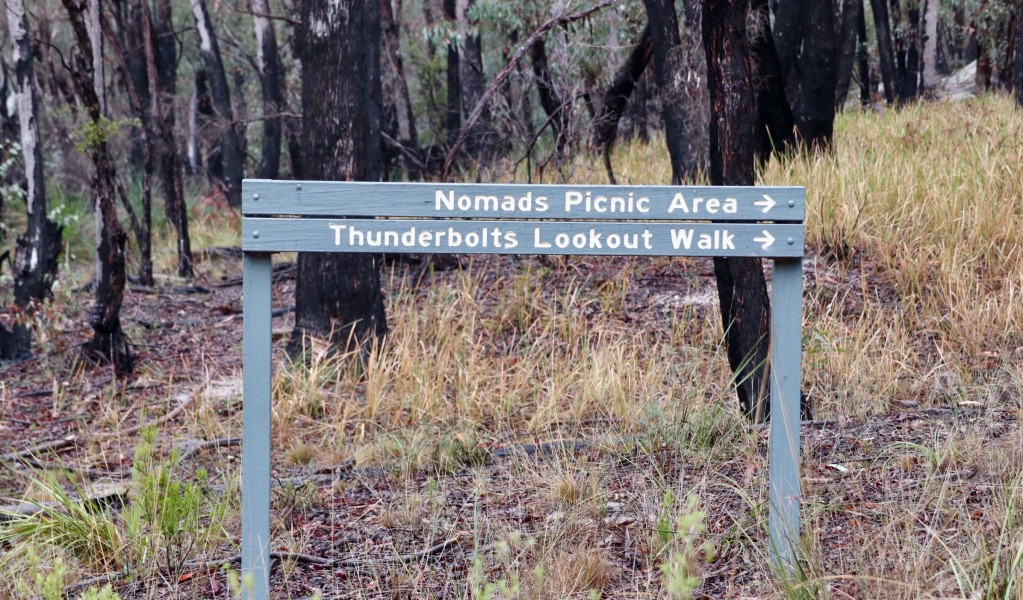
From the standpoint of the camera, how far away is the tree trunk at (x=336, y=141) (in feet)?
23.8

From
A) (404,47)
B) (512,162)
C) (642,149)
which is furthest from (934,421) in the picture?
(404,47)

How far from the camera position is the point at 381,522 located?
4.32 m

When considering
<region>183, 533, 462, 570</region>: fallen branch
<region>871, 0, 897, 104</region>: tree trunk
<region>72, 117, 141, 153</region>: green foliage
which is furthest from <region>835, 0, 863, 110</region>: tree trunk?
<region>183, 533, 462, 570</region>: fallen branch

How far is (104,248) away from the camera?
7973 mm

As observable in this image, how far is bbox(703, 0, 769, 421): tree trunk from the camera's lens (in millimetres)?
4980

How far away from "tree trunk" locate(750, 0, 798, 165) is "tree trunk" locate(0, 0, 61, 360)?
6.64 m

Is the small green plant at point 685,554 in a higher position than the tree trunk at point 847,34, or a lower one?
lower

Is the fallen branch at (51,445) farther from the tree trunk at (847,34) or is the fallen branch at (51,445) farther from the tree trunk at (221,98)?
the tree trunk at (221,98)

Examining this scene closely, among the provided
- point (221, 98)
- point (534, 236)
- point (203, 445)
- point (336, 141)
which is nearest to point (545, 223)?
point (534, 236)

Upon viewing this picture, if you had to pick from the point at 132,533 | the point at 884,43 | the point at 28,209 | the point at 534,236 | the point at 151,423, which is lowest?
the point at 132,533

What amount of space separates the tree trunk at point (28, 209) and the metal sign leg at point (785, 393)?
7.06 m

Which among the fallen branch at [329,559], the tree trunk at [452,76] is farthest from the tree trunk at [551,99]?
the tree trunk at [452,76]

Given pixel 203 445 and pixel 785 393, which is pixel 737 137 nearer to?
pixel 785 393

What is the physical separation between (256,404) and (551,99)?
306 inches
